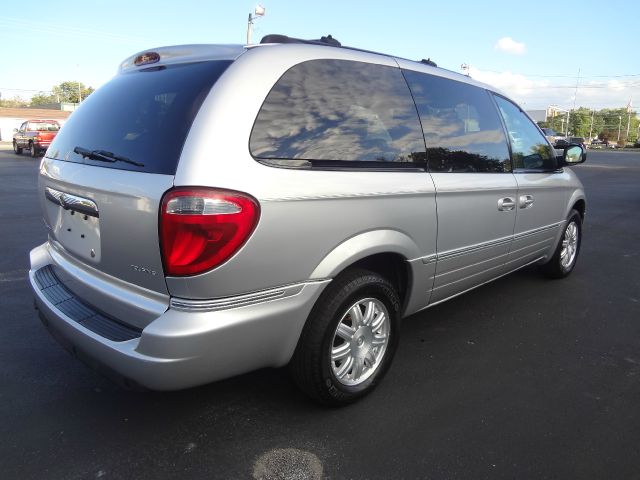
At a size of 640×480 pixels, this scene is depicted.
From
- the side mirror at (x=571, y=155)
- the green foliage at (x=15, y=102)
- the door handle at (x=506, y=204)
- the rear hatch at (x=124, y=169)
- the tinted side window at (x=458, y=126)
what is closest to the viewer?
the rear hatch at (x=124, y=169)

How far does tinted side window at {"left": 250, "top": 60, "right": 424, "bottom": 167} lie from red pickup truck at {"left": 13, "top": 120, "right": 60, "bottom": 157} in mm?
22624

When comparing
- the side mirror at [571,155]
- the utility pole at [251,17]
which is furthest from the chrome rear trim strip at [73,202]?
the utility pole at [251,17]

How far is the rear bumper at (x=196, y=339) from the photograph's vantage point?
2002mm

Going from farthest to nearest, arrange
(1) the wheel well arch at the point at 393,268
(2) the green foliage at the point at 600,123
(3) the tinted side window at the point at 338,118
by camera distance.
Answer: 1. (2) the green foliage at the point at 600,123
2. (1) the wheel well arch at the point at 393,268
3. (3) the tinted side window at the point at 338,118

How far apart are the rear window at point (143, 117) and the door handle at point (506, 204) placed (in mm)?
2195

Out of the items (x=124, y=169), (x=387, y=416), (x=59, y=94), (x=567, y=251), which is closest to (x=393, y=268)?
(x=387, y=416)

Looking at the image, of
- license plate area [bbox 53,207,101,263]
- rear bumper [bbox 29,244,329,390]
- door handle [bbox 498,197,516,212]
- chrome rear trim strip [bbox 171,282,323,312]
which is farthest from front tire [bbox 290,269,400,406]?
door handle [bbox 498,197,516,212]

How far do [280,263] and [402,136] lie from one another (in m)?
1.15

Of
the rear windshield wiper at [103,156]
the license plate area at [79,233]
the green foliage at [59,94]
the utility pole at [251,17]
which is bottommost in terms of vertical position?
the license plate area at [79,233]

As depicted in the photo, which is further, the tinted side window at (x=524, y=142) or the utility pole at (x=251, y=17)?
the utility pole at (x=251, y=17)

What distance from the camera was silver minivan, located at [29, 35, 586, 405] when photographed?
2.02 m

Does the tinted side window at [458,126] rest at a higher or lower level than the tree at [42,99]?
lower

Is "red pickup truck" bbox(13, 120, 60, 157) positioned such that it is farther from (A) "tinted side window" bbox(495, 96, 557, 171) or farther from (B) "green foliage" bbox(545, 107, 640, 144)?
(B) "green foliage" bbox(545, 107, 640, 144)

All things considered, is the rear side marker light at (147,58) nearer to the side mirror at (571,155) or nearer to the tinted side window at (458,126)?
the tinted side window at (458,126)
